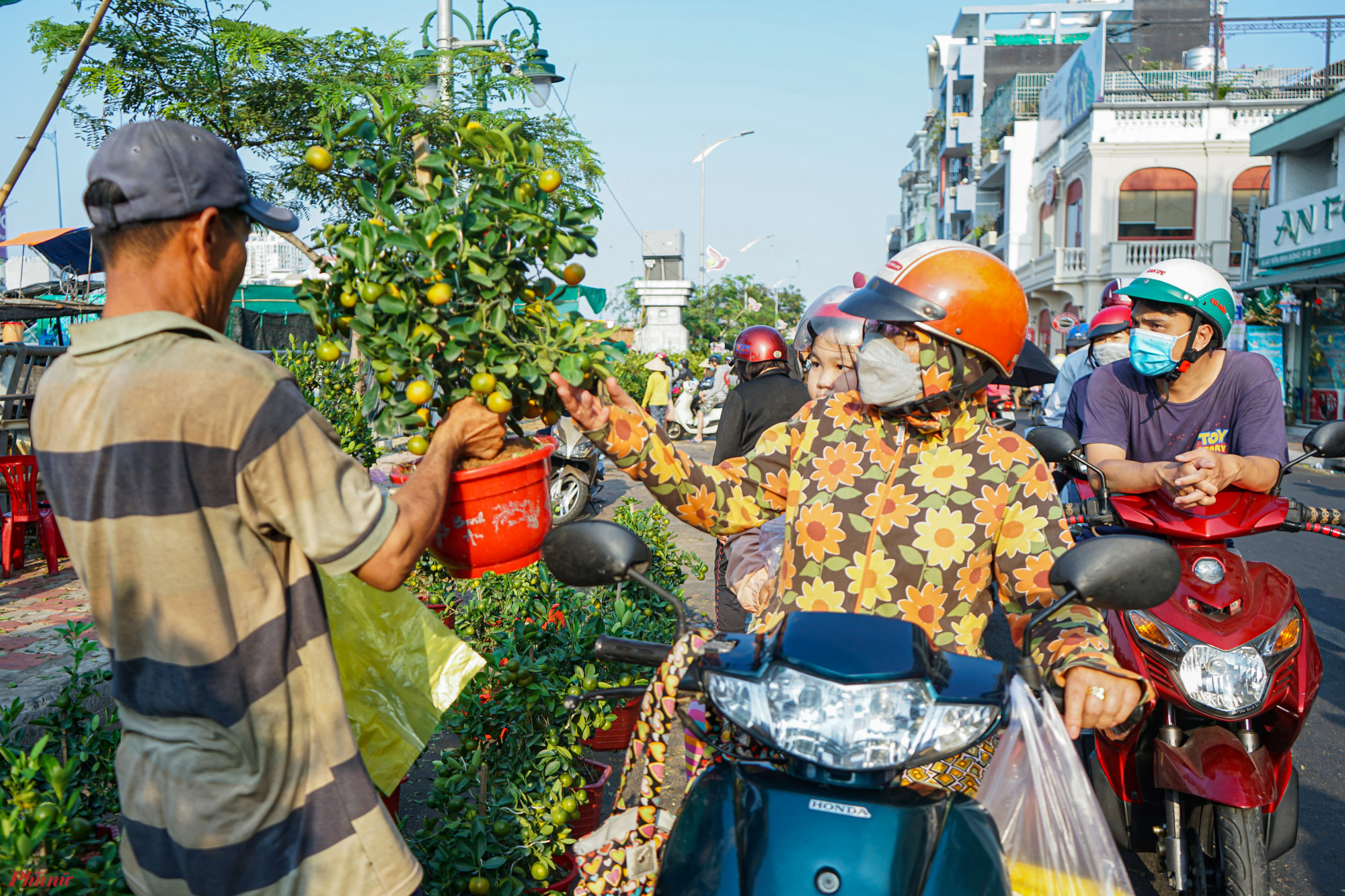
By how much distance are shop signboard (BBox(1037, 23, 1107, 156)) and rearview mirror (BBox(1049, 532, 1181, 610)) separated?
104ft

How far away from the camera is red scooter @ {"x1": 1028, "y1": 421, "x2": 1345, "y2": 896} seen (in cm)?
266

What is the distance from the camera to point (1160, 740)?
284 centimetres

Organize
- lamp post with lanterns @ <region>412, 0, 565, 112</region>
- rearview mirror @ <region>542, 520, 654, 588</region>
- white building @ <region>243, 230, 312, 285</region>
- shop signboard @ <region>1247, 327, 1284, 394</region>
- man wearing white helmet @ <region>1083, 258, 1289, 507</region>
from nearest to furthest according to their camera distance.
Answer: rearview mirror @ <region>542, 520, 654, 588</region> → man wearing white helmet @ <region>1083, 258, 1289, 507</region> → lamp post with lanterns @ <region>412, 0, 565, 112</region> → shop signboard @ <region>1247, 327, 1284, 394</region> → white building @ <region>243, 230, 312, 285</region>

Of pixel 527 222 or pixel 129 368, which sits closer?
pixel 129 368

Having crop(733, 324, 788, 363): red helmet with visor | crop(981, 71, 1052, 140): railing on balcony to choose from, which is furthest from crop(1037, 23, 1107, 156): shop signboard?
crop(733, 324, 788, 363): red helmet with visor

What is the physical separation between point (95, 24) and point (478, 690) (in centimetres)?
436

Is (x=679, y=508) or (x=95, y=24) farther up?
(x=95, y=24)

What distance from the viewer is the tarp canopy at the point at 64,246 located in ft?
32.9

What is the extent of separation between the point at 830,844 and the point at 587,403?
100 centimetres

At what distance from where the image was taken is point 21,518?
646 centimetres

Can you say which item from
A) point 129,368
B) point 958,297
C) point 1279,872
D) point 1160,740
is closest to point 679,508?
point 958,297

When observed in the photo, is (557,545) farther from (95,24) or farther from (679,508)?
(95,24)

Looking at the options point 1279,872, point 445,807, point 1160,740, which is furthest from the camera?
point 1279,872
